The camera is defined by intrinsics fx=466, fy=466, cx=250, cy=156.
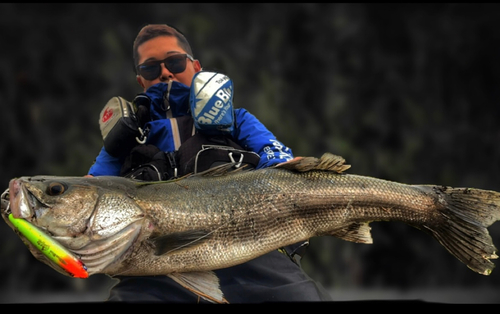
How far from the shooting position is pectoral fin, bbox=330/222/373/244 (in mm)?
1198

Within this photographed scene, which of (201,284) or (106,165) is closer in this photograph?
(201,284)

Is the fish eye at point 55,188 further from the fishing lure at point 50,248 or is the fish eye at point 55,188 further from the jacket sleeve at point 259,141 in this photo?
the jacket sleeve at point 259,141

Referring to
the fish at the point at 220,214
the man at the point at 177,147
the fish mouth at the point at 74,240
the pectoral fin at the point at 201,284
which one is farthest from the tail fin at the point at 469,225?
the fish mouth at the point at 74,240

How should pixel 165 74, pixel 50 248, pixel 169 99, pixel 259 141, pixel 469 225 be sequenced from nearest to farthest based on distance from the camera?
pixel 50 248
pixel 469 225
pixel 259 141
pixel 169 99
pixel 165 74

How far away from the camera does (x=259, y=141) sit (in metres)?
1.46

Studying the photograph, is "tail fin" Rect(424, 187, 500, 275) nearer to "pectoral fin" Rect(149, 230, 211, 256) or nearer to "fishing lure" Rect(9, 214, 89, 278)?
"pectoral fin" Rect(149, 230, 211, 256)

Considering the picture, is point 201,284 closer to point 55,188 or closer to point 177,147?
point 55,188

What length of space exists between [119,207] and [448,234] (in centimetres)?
82

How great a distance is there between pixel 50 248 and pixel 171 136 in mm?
610

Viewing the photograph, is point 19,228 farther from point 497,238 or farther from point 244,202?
point 497,238

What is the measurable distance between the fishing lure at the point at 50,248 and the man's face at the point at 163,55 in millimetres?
903

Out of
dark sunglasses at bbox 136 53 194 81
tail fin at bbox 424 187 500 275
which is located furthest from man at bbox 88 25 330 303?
tail fin at bbox 424 187 500 275

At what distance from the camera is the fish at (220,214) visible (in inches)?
39.8

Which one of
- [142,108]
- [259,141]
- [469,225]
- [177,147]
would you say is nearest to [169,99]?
[142,108]
